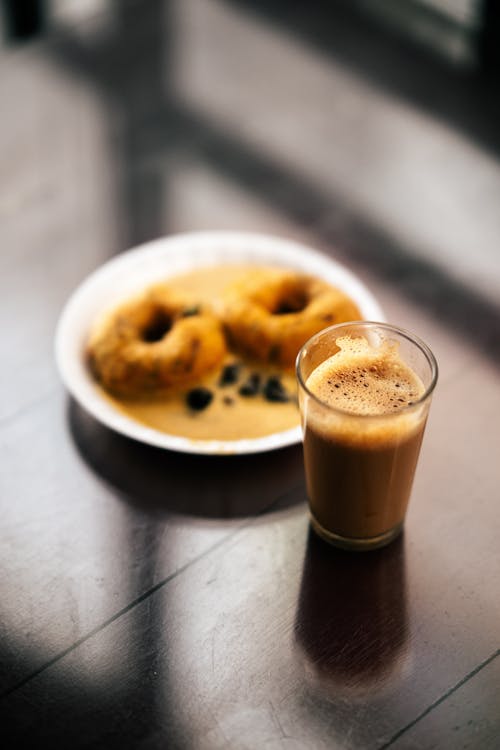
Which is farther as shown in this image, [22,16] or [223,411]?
[22,16]

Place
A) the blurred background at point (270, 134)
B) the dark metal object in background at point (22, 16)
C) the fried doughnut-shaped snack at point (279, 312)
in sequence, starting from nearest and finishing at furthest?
the fried doughnut-shaped snack at point (279, 312)
the blurred background at point (270, 134)
the dark metal object in background at point (22, 16)

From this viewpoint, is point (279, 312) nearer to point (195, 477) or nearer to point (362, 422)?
point (195, 477)

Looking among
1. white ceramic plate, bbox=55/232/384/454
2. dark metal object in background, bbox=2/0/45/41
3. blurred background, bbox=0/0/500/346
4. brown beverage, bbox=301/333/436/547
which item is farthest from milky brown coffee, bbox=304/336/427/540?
dark metal object in background, bbox=2/0/45/41

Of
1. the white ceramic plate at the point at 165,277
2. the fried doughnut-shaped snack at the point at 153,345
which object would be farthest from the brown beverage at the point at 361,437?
the fried doughnut-shaped snack at the point at 153,345

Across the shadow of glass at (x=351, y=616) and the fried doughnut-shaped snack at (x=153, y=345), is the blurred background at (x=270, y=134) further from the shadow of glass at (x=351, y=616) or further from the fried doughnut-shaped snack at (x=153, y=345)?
the shadow of glass at (x=351, y=616)

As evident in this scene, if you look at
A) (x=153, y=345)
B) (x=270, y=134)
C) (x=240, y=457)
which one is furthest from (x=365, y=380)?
(x=270, y=134)

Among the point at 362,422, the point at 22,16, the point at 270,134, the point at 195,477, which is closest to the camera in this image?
the point at 362,422
